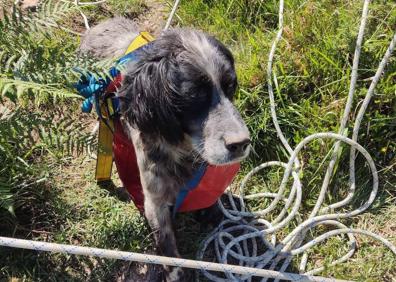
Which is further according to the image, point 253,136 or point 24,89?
point 253,136

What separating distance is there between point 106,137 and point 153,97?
76 centimetres

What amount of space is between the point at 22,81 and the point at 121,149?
0.74 metres

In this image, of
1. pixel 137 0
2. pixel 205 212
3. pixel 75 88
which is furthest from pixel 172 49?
pixel 137 0

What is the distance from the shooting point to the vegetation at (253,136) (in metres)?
A: 2.77

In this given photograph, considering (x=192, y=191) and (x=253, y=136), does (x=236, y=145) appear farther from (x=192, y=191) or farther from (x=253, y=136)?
(x=253, y=136)

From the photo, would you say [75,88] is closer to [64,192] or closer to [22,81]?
[22,81]

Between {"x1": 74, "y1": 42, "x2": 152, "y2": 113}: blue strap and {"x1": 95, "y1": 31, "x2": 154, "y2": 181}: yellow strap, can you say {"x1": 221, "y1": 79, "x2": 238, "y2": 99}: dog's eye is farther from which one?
{"x1": 95, "y1": 31, "x2": 154, "y2": 181}: yellow strap

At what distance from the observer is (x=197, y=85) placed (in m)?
2.44

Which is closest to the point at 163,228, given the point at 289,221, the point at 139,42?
the point at 289,221

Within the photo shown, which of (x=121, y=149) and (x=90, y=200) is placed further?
(x=90, y=200)

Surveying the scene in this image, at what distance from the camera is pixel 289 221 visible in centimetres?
314

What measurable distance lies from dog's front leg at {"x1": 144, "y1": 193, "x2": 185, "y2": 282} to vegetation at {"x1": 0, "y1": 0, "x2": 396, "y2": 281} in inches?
9.5

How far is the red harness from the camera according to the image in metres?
2.90

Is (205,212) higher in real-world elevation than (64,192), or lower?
higher
